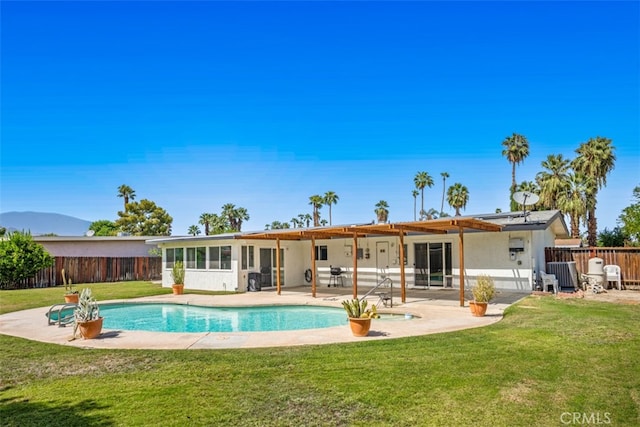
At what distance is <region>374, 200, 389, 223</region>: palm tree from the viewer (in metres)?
58.9

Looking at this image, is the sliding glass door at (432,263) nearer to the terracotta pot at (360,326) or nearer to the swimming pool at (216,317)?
the swimming pool at (216,317)

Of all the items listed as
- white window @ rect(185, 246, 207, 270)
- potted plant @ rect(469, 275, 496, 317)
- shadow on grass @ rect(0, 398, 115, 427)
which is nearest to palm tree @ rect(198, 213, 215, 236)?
white window @ rect(185, 246, 207, 270)

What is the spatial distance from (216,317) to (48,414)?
8052 millimetres

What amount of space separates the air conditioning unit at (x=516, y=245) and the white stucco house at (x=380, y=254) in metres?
0.03

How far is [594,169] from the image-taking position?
97.7 ft

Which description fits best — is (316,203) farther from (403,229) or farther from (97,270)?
(403,229)

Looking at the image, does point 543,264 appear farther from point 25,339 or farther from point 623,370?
point 25,339

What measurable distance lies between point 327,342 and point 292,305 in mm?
6353

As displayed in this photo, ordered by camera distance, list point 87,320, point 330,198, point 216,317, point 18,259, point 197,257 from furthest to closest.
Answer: point 330,198
point 18,259
point 197,257
point 216,317
point 87,320

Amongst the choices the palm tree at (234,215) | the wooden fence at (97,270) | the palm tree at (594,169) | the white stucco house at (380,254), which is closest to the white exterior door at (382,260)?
the white stucco house at (380,254)

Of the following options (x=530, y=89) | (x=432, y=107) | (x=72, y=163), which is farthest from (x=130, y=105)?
(x=530, y=89)

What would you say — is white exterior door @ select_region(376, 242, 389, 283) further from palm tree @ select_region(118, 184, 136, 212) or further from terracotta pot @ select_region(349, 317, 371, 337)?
palm tree @ select_region(118, 184, 136, 212)

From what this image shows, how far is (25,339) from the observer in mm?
7996

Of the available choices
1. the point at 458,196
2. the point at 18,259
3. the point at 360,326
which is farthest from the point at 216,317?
the point at 458,196
